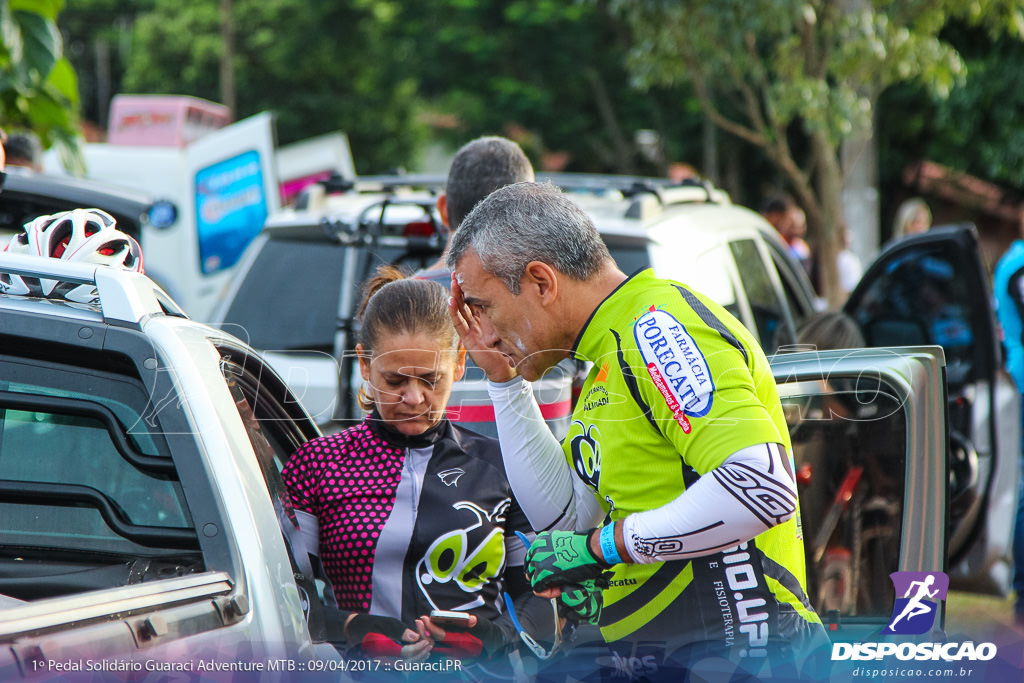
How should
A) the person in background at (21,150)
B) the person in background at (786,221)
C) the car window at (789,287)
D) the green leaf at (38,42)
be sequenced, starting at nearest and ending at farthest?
the green leaf at (38,42), the car window at (789,287), the person in background at (21,150), the person in background at (786,221)

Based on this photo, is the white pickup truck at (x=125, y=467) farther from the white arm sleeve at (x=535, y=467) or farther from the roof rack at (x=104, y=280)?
the white arm sleeve at (x=535, y=467)

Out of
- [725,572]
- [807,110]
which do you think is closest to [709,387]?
[725,572]

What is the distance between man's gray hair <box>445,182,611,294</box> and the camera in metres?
1.82

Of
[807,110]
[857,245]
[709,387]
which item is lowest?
[857,245]

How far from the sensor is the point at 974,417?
426cm

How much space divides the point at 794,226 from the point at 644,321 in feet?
23.6

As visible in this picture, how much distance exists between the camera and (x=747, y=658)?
64.5 inches

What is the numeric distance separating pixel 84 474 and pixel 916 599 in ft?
5.92

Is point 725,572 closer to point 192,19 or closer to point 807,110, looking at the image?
point 807,110

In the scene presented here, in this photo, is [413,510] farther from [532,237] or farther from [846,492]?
[846,492]

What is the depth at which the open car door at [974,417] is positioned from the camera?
4152mm

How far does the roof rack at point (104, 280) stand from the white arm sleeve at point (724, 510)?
96 cm

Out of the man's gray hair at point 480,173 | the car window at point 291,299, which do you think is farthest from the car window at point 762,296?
the car window at point 291,299

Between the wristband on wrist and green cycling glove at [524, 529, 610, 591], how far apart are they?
2 centimetres
